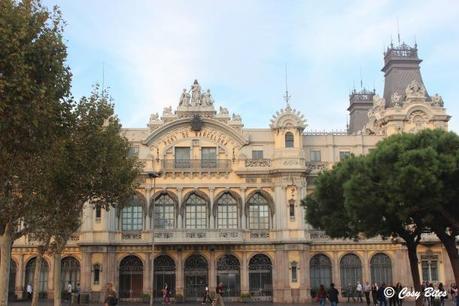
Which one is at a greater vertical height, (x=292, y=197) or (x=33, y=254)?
(x=292, y=197)

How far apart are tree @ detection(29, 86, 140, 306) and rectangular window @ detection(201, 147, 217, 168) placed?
64.4 ft

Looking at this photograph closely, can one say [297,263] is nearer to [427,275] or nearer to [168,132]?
[427,275]

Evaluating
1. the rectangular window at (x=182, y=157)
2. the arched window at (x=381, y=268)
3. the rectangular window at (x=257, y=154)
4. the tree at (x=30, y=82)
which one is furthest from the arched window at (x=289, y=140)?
the tree at (x=30, y=82)

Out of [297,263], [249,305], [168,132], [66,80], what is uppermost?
[168,132]

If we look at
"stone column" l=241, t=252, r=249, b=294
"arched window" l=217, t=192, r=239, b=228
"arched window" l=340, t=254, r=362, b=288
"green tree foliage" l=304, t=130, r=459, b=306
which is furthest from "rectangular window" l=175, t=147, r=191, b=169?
"green tree foliage" l=304, t=130, r=459, b=306

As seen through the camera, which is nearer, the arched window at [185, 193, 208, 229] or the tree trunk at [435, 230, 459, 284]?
the tree trunk at [435, 230, 459, 284]

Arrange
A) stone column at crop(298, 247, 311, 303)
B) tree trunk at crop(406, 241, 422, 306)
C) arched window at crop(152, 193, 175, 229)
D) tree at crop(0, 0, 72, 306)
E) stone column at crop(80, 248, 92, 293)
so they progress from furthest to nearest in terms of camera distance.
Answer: arched window at crop(152, 193, 175, 229) < stone column at crop(298, 247, 311, 303) < stone column at crop(80, 248, 92, 293) < tree trunk at crop(406, 241, 422, 306) < tree at crop(0, 0, 72, 306)

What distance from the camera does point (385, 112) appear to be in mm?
63312

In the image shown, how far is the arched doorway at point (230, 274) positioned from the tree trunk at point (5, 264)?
30469 millimetres

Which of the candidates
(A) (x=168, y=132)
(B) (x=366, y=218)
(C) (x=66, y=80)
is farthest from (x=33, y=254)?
(C) (x=66, y=80)

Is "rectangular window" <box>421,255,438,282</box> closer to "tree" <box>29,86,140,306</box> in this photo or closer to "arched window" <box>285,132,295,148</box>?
"arched window" <box>285,132,295,148</box>

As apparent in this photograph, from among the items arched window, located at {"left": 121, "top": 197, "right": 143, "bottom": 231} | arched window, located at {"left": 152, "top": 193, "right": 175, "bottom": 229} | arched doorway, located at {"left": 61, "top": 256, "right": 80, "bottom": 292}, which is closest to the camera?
arched doorway, located at {"left": 61, "top": 256, "right": 80, "bottom": 292}

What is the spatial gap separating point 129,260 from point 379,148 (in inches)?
1182

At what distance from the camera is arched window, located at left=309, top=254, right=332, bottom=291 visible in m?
60.1
